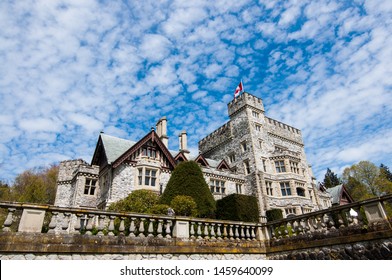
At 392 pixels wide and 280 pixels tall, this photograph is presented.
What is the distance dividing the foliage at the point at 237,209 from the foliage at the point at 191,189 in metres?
2.22

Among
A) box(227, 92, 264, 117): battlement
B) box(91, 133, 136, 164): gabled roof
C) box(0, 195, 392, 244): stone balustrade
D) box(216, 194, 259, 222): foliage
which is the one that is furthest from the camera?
box(227, 92, 264, 117): battlement

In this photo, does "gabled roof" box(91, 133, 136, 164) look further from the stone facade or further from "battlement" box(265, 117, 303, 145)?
"battlement" box(265, 117, 303, 145)

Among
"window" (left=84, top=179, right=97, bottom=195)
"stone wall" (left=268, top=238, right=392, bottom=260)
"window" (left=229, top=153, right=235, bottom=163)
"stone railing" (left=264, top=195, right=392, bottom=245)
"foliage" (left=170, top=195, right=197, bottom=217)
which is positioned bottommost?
"stone wall" (left=268, top=238, right=392, bottom=260)

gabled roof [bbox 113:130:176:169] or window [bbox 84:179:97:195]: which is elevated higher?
gabled roof [bbox 113:130:176:169]

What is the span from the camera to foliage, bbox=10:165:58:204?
129 feet

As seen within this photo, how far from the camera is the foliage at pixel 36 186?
39281mm

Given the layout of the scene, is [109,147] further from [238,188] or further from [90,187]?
[238,188]

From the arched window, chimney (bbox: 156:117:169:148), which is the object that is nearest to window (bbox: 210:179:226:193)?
chimney (bbox: 156:117:169:148)

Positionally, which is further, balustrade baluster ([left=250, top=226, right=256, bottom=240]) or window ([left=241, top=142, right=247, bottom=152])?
window ([left=241, top=142, right=247, bottom=152])

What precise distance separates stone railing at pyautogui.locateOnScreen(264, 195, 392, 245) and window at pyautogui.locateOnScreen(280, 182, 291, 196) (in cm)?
2235

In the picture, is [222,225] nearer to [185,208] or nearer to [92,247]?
[92,247]

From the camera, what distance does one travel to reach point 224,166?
34438 mm

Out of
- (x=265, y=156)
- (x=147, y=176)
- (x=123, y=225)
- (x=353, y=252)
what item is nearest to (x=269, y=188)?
(x=265, y=156)

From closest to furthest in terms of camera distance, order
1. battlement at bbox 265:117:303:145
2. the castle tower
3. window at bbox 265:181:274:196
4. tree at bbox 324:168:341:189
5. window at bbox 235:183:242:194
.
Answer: the castle tower, window at bbox 265:181:274:196, window at bbox 235:183:242:194, battlement at bbox 265:117:303:145, tree at bbox 324:168:341:189
